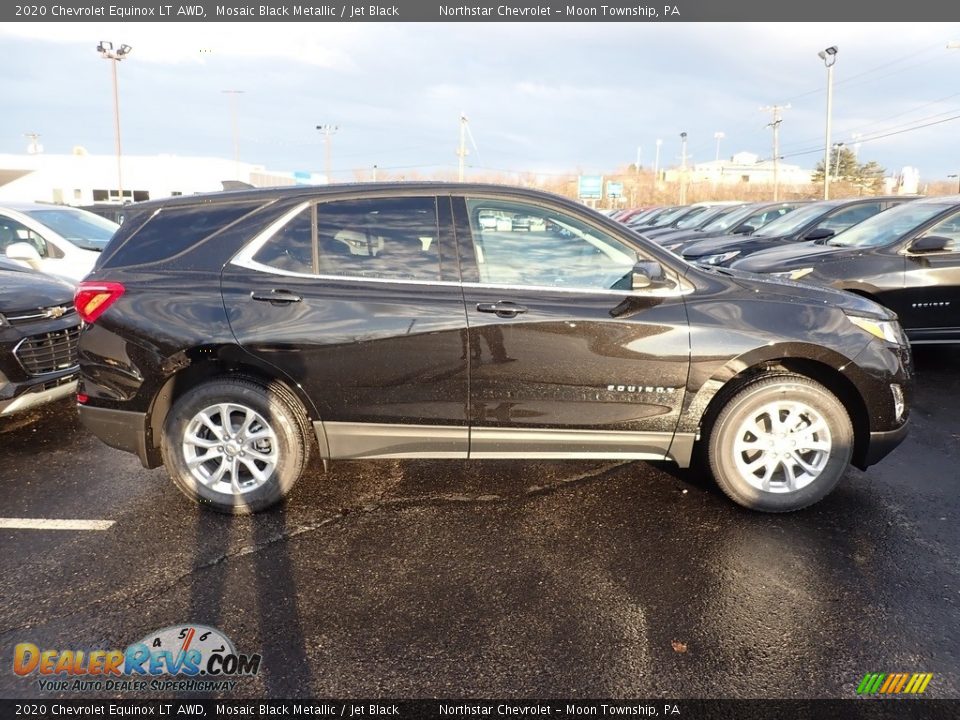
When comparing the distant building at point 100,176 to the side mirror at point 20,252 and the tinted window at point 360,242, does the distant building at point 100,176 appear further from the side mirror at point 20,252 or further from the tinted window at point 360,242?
the tinted window at point 360,242

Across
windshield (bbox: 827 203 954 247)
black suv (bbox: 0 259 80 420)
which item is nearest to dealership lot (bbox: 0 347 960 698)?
black suv (bbox: 0 259 80 420)

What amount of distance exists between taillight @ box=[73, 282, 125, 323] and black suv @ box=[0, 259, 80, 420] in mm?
1154

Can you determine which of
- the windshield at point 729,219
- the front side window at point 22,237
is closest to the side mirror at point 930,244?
the windshield at point 729,219

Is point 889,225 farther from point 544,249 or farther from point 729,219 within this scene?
point 729,219

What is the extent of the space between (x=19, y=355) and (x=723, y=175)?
Answer: 10327cm

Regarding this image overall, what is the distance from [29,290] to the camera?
4.81m

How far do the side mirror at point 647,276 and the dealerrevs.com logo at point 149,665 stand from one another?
8.03ft

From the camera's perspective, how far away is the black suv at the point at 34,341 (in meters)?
4.33

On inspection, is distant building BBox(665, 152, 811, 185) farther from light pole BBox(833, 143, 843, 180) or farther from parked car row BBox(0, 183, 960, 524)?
parked car row BBox(0, 183, 960, 524)

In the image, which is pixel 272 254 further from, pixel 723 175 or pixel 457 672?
pixel 723 175

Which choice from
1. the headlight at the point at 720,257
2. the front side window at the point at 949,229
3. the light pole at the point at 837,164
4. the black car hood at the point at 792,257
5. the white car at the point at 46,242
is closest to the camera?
the front side window at the point at 949,229

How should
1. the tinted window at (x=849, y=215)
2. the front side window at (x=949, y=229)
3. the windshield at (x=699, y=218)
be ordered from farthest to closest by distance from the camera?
the windshield at (x=699, y=218)
the tinted window at (x=849, y=215)
the front side window at (x=949, y=229)

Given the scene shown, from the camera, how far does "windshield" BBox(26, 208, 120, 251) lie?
331 inches

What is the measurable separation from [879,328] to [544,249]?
6.29ft
